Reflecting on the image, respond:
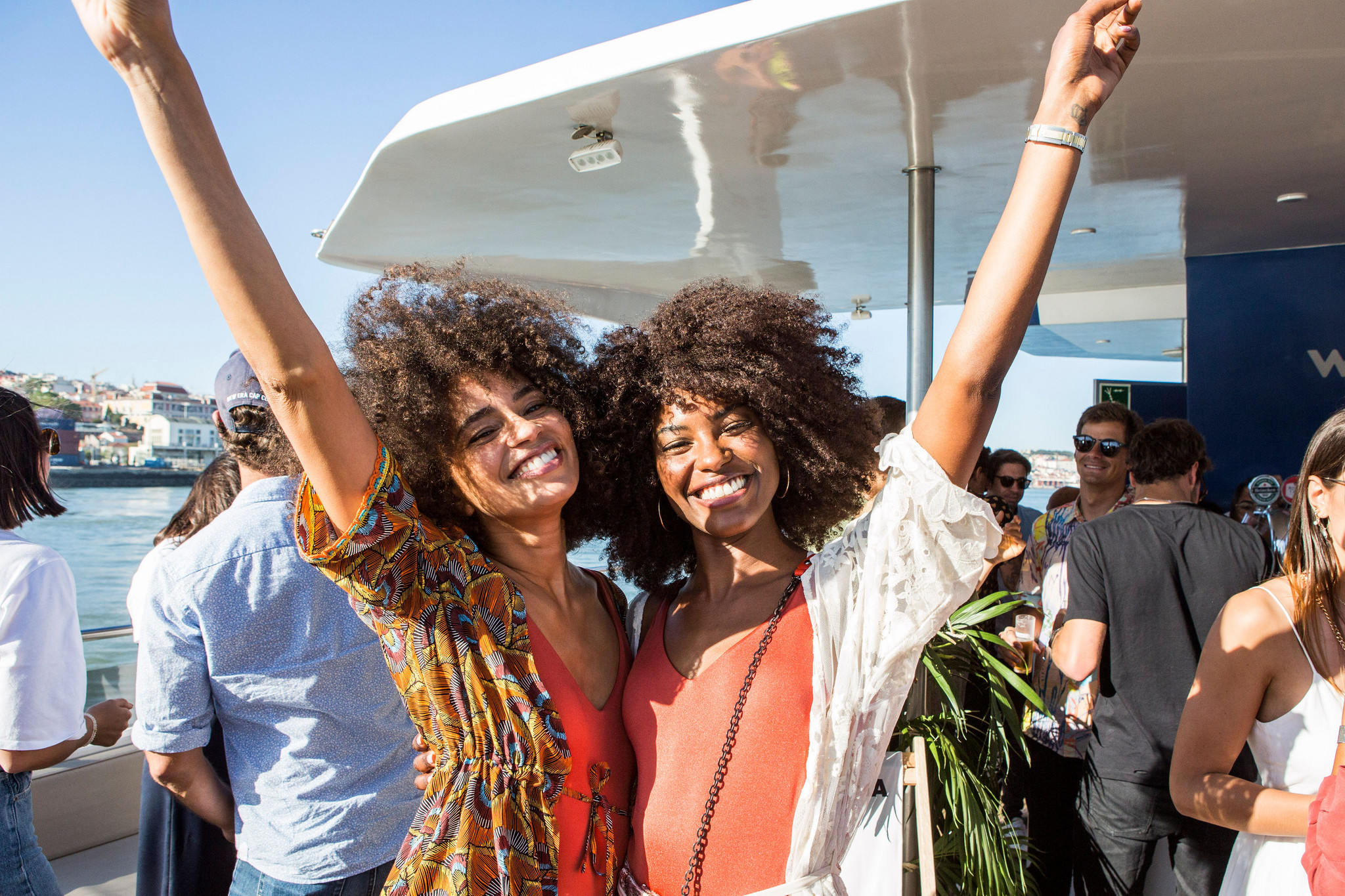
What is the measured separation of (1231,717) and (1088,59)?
1401 mm

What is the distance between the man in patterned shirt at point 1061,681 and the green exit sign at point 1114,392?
244 cm

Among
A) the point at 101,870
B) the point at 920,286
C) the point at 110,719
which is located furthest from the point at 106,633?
the point at 920,286

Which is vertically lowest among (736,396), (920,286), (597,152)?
(736,396)

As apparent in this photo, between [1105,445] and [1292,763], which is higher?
[1105,445]

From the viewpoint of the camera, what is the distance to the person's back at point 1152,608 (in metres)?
2.95

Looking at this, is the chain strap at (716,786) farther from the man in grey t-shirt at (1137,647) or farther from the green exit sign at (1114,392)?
the green exit sign at (1114,392)

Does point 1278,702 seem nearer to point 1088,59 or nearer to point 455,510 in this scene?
point 1088,59

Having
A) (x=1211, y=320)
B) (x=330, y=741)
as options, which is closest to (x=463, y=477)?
(x=330, y=741)

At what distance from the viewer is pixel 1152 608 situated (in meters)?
3.02

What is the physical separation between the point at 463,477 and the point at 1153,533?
2.55 metres

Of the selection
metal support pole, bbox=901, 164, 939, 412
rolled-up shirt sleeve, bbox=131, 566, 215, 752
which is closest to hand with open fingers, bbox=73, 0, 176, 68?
rolled-up shirt sleeve, bbox=131, 566, 215, 752

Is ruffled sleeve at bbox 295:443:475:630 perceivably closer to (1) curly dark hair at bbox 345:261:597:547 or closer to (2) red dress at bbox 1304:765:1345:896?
(1) curly dark hair at bbox 345:261:597:547

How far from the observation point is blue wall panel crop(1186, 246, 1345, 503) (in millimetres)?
5930

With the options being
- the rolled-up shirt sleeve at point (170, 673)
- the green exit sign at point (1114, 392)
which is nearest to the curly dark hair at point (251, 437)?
the rolled-up shirt sleeve at point (170, 673)
